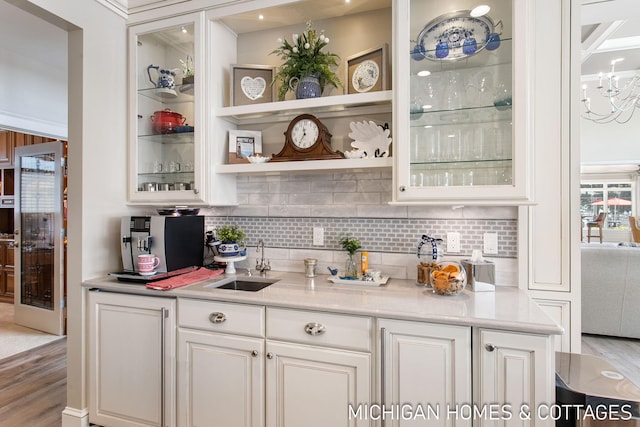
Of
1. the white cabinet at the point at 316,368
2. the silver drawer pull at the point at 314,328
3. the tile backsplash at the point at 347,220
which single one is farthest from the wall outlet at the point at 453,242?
the silver drawer pull at the point at 314,328

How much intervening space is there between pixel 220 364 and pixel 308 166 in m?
1.11

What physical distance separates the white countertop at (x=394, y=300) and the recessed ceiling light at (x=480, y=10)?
1.36 meters

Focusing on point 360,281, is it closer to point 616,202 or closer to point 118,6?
point 118,6

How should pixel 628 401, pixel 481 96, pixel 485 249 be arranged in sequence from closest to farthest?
pixel 628 401
pixel 481 96
pixel 485 249

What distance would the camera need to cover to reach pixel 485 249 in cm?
183

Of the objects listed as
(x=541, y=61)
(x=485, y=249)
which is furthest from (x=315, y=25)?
(x=485, y=249)

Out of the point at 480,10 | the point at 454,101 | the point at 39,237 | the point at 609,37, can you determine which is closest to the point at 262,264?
the point at 454,101

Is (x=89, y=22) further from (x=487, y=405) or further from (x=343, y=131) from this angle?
(x=487, y=405)

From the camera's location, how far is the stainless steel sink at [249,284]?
199 cm

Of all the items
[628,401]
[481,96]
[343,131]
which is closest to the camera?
[628,401]

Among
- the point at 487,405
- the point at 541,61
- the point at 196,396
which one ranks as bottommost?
the point at 196,396

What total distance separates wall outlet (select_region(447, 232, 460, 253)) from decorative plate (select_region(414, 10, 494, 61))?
92 cm

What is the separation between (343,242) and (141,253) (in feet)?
3.86

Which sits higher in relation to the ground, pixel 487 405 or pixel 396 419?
pixel 487 405
